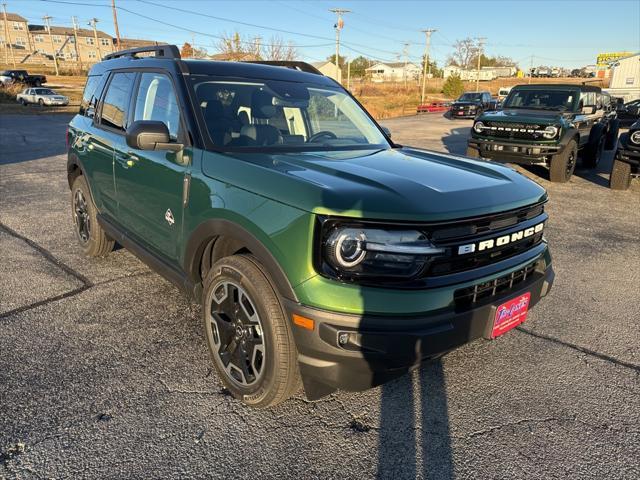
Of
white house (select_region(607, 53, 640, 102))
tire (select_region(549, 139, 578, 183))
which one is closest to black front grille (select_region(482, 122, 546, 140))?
tire (select_region(549, 139, 578, 183))

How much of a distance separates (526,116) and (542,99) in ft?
4.34

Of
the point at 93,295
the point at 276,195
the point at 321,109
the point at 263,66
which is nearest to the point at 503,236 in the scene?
the point at 276,195

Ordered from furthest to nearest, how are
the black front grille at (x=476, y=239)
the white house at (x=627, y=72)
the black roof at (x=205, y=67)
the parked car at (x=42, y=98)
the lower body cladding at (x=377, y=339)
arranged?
1. the white house at (x=627, y=72)
2. the parked car at (x=42, y=98)
3. the black roof at (x=205, y=67)
4. the black front grille at (x=476, y=239)
5. the lower body cladding at (x=377, y=339)

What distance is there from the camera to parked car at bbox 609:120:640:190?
816 centimetres

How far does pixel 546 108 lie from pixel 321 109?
8.22 metres

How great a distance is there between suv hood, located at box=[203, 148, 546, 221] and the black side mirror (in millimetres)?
332

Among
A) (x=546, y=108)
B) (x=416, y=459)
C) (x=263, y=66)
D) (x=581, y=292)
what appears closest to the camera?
(x=416, y=459)

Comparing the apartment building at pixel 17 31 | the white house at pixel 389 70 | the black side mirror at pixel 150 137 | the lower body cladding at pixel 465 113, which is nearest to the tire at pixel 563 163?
the black side mirror at pixel 150 137

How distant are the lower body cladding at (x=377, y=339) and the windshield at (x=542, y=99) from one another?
30.7 ft

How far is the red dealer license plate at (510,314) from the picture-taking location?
236 centimetres

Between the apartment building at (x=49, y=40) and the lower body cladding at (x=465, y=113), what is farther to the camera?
the apartment building at (x=49, y=40)

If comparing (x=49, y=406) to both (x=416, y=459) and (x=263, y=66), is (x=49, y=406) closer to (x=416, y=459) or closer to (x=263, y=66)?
(x=416, y=459)

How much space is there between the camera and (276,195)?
7.41 feet

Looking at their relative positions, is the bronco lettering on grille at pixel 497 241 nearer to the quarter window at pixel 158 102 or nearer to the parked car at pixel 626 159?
the quarter window at pixel 158 102
